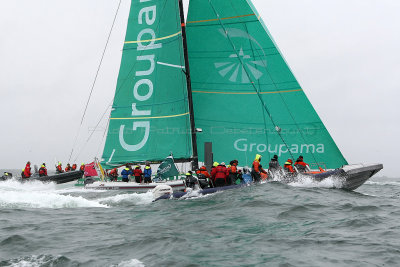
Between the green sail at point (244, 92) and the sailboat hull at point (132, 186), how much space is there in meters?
3.18

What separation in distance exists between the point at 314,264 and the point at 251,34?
1608cm

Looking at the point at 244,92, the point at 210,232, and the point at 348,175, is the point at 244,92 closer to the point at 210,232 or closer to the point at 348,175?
the point at 348,175

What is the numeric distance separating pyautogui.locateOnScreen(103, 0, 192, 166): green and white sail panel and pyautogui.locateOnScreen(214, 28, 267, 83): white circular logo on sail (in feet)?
7.12

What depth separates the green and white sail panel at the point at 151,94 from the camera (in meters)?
20.7

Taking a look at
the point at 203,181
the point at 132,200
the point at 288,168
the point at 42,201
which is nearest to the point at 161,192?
the point at 132,200

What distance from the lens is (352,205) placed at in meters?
10.9

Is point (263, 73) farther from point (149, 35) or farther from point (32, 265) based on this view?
point (32, 265)

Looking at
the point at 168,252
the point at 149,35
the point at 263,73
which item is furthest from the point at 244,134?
the point at 168,252

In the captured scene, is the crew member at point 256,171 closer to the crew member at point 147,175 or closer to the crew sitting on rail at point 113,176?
the crew member at point 147,175

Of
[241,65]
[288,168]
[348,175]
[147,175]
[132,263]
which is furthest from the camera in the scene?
[241,65]

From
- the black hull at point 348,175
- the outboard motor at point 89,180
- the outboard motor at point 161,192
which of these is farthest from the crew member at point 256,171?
the outboard motor at point 89,180

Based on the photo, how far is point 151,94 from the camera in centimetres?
2130

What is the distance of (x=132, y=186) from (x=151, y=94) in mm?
5014

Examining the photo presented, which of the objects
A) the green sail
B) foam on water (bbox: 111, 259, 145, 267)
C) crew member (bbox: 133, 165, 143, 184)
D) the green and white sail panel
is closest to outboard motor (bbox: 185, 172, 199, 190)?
the green sail
